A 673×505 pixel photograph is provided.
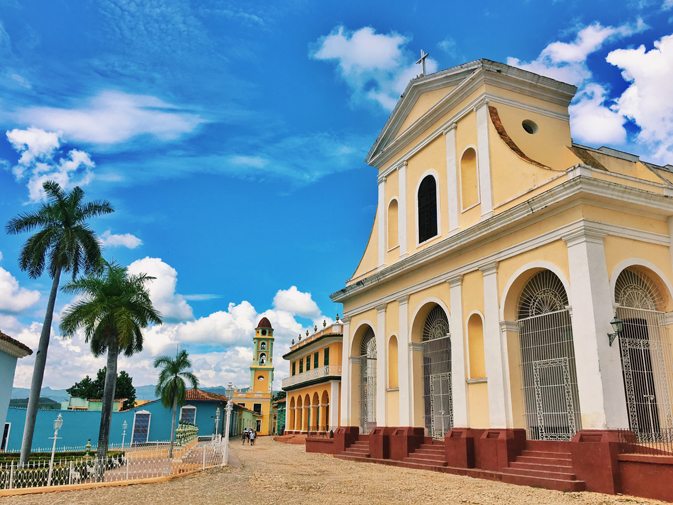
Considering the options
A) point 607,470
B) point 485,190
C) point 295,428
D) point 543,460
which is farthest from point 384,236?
point 295,428

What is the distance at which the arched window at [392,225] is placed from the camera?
1978 cm

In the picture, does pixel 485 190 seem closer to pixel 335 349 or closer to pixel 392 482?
pixel 392 482

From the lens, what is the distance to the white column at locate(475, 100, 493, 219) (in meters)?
14.7

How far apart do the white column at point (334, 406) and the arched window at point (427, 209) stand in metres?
13.2

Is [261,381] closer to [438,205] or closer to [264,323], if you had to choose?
[264,323]

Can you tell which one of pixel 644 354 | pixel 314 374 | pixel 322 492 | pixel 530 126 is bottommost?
pixel 322 492

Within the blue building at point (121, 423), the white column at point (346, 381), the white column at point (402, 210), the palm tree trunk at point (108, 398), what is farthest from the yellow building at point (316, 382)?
the palm tree trunk at point (108, 398)

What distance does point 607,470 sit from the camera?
9711 millimetres

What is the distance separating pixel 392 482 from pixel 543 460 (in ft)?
10.6

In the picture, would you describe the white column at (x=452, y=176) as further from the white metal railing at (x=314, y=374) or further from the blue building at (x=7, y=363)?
the white metal railing at (x=314, y=374)

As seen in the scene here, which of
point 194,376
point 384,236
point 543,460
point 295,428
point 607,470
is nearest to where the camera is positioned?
point 607,470

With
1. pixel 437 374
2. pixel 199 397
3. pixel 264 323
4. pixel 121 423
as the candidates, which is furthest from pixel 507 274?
pixel 264 323

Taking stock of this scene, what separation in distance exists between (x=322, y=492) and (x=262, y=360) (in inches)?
2123

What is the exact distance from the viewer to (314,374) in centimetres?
3250
